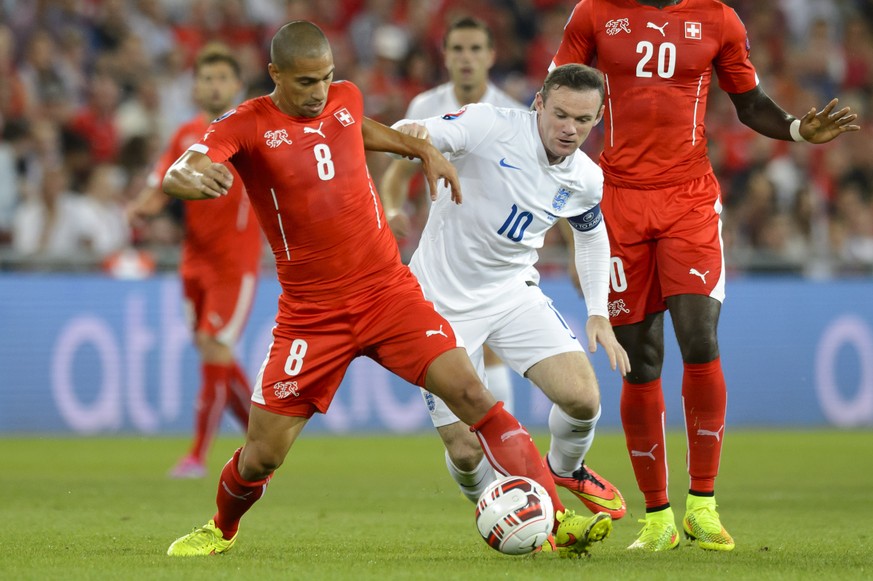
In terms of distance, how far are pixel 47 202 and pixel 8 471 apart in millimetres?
3889

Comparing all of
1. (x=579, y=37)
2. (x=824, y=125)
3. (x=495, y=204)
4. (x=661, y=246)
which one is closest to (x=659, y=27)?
(x=579, y=37)

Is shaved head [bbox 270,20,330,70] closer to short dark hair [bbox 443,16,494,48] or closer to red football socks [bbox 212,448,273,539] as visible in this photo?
red football socks [bbox 212,448,273,539]

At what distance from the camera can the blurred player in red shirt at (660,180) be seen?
21.9 ft

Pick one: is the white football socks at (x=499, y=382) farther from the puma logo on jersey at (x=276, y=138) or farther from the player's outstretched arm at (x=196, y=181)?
the player's outstretched arm at (x=196, y=181)

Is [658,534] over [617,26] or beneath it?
beneath

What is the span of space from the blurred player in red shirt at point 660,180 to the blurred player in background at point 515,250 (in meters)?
0.27

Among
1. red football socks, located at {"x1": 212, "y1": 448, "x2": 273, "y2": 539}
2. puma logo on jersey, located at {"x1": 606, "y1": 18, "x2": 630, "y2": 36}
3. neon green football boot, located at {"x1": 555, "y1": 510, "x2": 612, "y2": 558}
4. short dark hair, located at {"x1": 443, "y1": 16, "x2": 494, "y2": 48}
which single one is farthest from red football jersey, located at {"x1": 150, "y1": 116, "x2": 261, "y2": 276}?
neon green football boot, located at {"x1": 555, "y1": 510, "x2": 612, "y2": 558}

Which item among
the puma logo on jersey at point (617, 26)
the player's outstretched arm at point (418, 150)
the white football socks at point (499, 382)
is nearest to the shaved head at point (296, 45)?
the player's outstretched arm at point (418, 150)

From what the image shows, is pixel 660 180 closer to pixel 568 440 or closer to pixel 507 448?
pixel 568 440

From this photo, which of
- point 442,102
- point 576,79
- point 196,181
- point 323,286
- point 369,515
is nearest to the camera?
point 196,181

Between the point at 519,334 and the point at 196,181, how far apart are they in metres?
1.93

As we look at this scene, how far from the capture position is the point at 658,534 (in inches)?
259

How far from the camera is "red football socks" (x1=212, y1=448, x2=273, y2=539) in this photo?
240 inches

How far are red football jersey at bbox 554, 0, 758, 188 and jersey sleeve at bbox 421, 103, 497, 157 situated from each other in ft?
2.07
